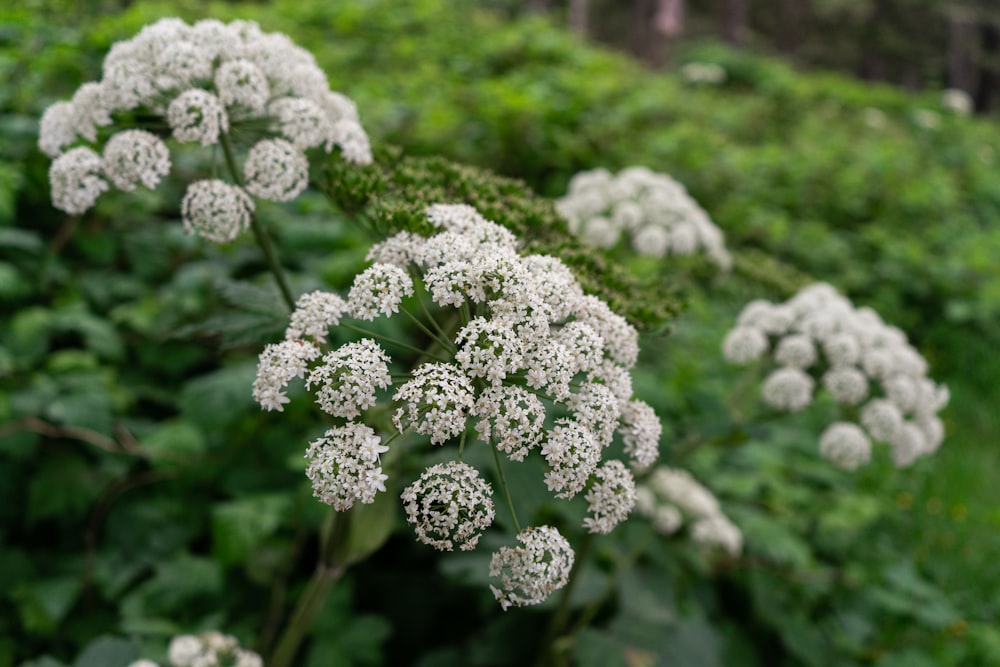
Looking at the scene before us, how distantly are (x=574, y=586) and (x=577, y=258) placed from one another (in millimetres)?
1581

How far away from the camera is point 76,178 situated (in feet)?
7.31

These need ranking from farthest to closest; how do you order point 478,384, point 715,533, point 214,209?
point 715,533 → point 214,209 → point 478,384

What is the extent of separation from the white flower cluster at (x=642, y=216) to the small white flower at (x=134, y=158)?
2031 mm

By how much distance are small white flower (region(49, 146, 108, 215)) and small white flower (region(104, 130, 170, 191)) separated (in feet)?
0.20

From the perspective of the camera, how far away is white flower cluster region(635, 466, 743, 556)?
3732mm

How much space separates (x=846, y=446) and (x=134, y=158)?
285 centimetres

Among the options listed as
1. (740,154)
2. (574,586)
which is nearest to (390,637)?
(574,586)

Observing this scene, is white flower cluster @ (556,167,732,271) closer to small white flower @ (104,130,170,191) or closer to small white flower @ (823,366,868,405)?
small white flower @ (823,366,868,405)

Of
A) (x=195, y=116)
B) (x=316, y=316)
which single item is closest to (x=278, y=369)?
(x=316, y=316)

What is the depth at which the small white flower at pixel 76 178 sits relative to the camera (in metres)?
2.22

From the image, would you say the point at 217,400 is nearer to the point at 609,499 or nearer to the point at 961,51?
the point at 609,499

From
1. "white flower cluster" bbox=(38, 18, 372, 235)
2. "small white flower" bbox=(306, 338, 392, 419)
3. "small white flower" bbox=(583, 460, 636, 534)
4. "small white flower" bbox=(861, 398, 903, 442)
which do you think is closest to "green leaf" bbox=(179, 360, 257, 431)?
"white flower cluster" bbox=(38, 18, 372, 235)

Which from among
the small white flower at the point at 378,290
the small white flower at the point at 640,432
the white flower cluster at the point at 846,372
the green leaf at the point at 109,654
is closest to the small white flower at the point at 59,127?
the small white flower at the point at 378,290

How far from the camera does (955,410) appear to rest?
7434 millimetres
